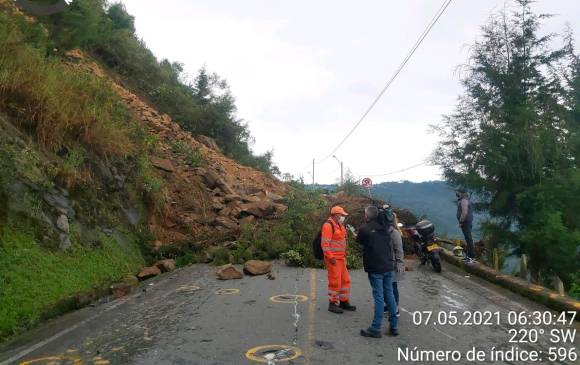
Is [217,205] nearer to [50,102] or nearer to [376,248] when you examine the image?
[50,102]

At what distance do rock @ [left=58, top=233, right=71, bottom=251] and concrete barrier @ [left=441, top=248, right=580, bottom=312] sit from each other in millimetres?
8851

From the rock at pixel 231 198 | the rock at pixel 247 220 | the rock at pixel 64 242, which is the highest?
the rock at pixel 231 198

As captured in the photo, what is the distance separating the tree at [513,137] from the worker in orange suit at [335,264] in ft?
42.6

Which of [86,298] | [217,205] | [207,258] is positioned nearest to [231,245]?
[207,258]

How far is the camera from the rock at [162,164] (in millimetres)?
15477

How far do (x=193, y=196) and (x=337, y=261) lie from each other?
357 inches

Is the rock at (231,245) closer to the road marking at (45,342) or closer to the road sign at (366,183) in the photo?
the road marking at (45,342)

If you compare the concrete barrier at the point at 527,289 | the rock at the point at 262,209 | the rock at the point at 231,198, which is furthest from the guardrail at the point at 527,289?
the rock at the point at 231,198

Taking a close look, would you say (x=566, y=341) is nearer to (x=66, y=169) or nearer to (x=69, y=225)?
(x=69, y=225)

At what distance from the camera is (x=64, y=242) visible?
8641 millimetres

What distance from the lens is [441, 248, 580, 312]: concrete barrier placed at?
7.59 metres

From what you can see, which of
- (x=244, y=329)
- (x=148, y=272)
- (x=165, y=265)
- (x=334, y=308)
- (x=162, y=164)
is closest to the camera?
(x=244, y=329)

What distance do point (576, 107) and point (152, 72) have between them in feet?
75.2

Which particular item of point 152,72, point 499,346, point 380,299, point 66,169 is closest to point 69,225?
point 66,169
